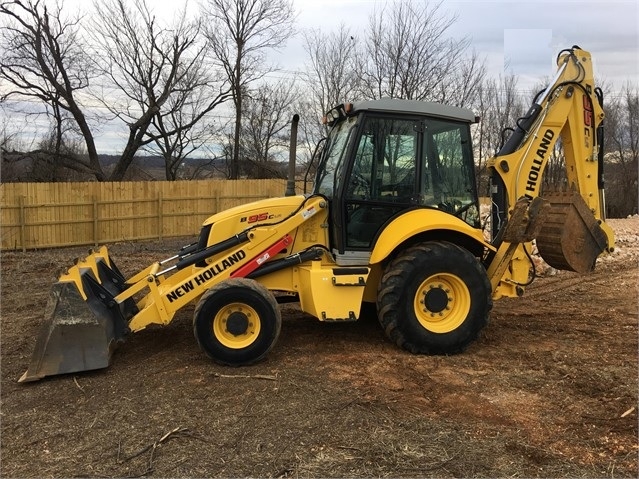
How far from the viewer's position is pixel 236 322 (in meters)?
5.06

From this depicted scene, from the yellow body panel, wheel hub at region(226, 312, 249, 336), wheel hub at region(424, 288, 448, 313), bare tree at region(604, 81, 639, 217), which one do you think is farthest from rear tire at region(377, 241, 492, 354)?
bare tree at region(604, 81, 639, 217)

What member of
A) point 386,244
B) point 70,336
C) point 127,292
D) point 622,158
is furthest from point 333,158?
point 622,158

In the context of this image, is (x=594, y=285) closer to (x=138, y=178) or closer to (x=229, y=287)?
(x=229, y=287)

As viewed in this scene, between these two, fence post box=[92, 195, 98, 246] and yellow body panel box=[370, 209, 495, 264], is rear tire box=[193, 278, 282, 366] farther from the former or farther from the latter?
fence post box=[92, 195, 98, 246]

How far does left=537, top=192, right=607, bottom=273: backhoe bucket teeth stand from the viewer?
589 cm

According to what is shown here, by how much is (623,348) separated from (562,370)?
116 centimetres

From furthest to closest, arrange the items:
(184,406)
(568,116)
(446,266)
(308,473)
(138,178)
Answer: (138,178) < (568,116) < (446,266) < (184,406) < (308,473)

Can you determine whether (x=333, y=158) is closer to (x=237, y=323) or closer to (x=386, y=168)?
(x=386, y=168)

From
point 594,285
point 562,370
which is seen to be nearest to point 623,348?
point 562,370

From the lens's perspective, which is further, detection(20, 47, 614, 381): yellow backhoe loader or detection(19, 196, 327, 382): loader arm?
detection(20, 47, 614, 381): yellow backhoe loader

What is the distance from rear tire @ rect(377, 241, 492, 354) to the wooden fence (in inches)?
514

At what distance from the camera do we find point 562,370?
4934mm

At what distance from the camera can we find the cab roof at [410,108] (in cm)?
548

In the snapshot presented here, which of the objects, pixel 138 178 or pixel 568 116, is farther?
pixel 138 178
